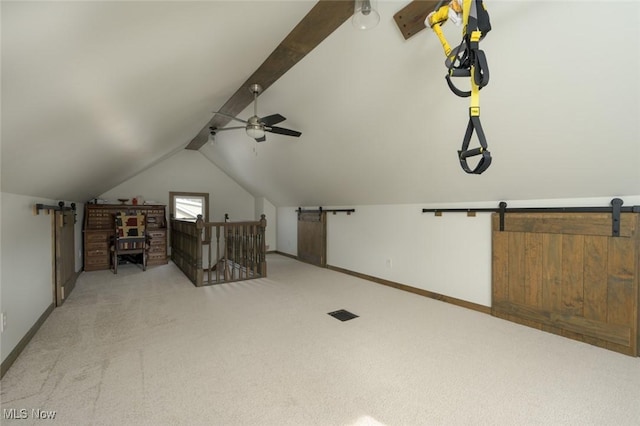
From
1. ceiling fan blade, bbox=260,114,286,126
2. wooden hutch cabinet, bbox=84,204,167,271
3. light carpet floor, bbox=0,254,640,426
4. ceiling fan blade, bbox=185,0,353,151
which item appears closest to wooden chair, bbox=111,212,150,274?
wooden hutch cabinet, bbox=84,204,167,271

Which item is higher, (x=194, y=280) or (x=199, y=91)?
(x=199, y=91)

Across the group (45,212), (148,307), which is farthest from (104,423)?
(45,212)

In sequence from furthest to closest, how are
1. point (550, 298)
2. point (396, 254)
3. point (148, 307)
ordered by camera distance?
point (396, 254)
point (148, 307)
point (550, 298)

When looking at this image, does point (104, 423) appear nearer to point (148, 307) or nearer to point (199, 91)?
point (148, 307)

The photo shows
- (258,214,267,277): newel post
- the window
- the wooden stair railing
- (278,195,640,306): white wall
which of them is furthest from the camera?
the window

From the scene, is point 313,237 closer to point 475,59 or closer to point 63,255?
point 63,255

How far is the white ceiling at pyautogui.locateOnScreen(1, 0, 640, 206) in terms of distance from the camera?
1.45m

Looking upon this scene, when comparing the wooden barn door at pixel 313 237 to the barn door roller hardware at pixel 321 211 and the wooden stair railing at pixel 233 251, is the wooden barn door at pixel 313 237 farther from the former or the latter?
the wooden stair railing at pixel 233 251

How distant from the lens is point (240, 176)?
297 inches

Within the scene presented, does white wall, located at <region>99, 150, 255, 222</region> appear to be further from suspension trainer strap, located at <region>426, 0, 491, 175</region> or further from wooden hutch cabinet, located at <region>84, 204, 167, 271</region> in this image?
suspension trainer strap, located at <region>426, 0, 491, 175</region>

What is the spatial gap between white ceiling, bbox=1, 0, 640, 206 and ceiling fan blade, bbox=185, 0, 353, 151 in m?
0.09

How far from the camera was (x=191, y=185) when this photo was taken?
769cm

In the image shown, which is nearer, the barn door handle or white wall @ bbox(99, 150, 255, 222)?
the barn door handle

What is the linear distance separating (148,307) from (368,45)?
3.98 meters
